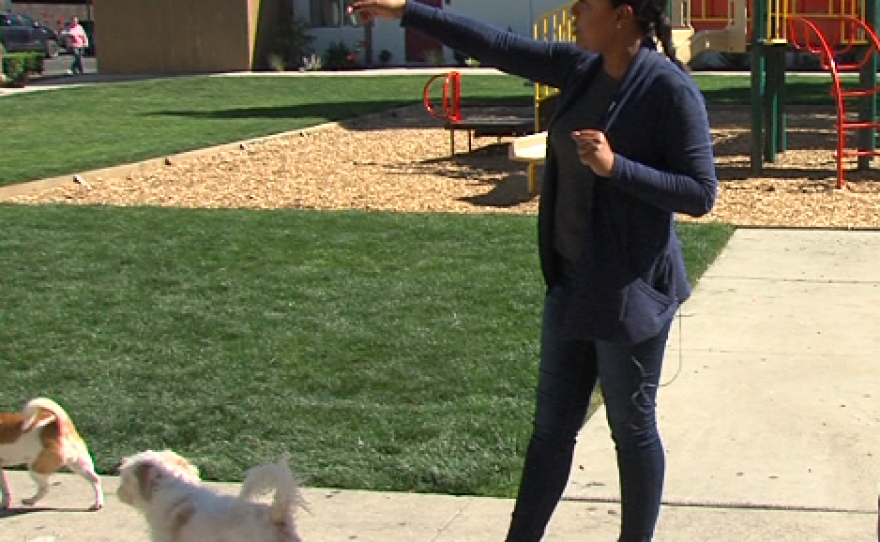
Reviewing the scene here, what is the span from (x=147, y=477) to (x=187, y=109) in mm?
19305

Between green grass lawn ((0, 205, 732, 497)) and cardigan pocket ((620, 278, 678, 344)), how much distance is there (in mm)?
1425

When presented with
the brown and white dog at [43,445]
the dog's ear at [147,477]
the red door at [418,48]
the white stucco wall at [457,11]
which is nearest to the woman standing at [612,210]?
the dog's ear at [147,477]

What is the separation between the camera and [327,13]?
39.0 meters

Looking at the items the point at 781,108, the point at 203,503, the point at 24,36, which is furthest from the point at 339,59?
the point at 203,503

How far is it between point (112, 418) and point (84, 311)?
6.38ft

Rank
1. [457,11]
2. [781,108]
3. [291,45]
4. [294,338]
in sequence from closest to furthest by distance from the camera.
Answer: [294,338] < [781,108] < [291,45] < [457,11]

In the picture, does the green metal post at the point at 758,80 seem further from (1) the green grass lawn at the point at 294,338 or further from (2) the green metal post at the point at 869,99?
(1) the green grass lawn at the point at 294,338

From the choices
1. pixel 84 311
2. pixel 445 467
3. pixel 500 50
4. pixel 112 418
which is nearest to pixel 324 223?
pixel 84 311

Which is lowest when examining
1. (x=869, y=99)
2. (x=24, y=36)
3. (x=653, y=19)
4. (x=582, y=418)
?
(x=582, y=418)

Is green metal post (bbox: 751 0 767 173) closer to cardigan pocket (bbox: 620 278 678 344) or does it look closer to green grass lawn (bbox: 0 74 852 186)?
green grass lawn (bbox: 0 74 852 186)

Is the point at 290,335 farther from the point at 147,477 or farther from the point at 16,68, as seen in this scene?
the point at 16,68

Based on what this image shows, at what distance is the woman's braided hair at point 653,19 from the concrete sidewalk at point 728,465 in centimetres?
165

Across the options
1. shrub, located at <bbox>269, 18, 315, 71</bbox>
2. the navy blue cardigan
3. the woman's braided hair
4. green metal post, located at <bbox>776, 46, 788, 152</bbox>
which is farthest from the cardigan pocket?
shrub, located at <bbox>269, 18, 315, 71</bbox>

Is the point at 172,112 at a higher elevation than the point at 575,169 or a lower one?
lower
